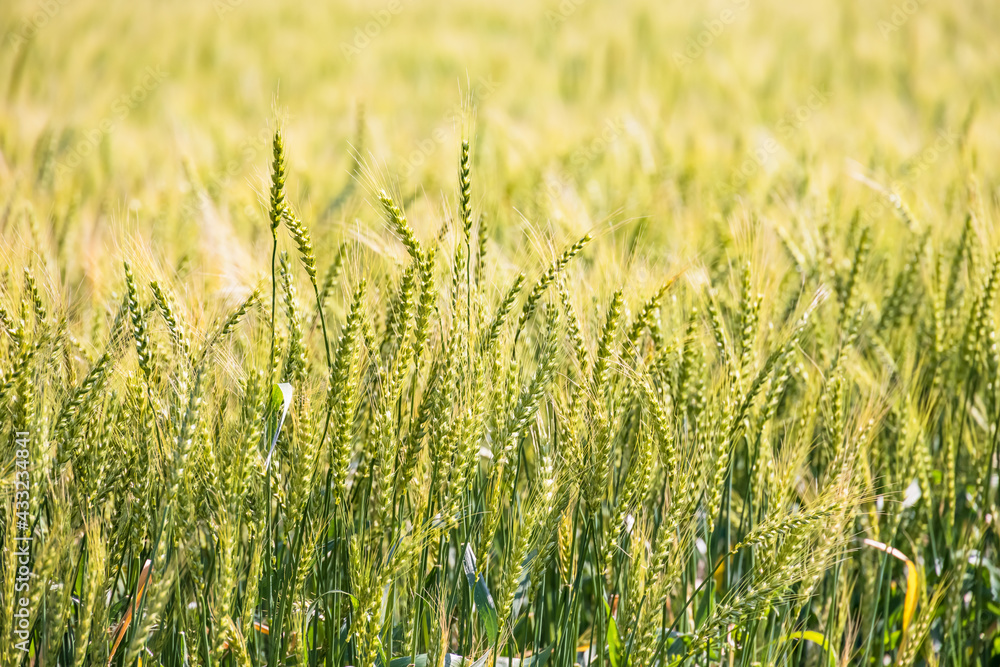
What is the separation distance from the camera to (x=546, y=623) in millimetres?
1063

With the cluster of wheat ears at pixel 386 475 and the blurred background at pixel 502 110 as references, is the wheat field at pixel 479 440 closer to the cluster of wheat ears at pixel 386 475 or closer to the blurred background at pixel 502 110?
the cluster of wheat ears at pixel 386 475

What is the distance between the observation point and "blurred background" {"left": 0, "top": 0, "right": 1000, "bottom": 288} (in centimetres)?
215

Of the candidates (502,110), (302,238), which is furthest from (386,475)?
(502,110)

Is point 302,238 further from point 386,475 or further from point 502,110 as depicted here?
point 502,110

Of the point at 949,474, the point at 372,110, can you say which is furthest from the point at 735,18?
the point at 949,474

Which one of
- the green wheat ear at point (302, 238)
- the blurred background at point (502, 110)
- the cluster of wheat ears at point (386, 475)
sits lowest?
the cluster of wheat ears at point (386, 475)

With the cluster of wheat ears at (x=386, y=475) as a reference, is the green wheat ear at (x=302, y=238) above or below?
above

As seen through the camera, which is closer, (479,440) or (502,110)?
(479,440)

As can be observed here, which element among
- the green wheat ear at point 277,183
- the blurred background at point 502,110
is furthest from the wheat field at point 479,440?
the blurred background at point 502,110

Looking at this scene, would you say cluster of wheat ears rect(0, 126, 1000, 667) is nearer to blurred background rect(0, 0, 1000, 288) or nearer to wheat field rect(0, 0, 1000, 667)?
wheat field rect(0, 0, 1000, 667)

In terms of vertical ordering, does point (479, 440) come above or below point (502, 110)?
below

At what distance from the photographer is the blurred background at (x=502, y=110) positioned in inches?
84.7

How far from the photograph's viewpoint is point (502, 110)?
14.9 feet

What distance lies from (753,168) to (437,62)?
354 centimetres
